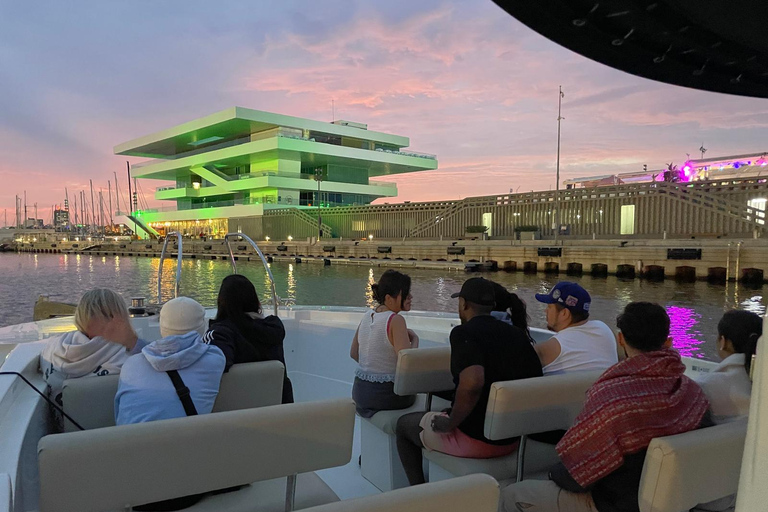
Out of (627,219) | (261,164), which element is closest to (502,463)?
(627,219)

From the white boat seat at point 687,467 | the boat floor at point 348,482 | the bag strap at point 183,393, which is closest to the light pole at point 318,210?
the boat floor at point 348,482

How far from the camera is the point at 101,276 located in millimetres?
28094

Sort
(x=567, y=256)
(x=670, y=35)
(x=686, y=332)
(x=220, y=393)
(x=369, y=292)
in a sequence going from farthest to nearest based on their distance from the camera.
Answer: (x=567, y=256) → (x=369, y=292) → (x=686, y=332) → (x=220, y=393) → (x=670, y=35)

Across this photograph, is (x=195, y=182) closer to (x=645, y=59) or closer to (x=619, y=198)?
(x=619, y=198)

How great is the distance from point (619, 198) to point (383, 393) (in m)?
31.2

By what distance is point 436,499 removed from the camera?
3.63ft

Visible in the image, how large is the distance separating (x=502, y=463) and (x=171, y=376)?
141cm

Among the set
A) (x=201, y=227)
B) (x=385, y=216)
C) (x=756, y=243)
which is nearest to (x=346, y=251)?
(x=385, y=216)

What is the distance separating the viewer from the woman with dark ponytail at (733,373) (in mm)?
1792

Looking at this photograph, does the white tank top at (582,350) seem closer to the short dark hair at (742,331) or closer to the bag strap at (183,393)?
the short dark hair at (742,331)

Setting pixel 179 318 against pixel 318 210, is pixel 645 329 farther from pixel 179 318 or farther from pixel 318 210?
pixel 318 210

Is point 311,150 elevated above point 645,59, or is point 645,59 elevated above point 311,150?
point 311,150

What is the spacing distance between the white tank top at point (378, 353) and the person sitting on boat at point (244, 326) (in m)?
0.51

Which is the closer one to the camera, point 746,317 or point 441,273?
point 746,317
